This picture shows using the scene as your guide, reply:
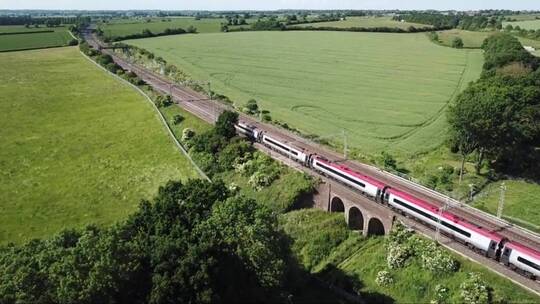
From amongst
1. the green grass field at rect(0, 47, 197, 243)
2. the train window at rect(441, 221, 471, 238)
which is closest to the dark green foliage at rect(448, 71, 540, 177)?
the train window at rect(441, 221, 471, 238)

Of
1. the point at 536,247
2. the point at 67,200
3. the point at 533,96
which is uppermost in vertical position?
the point at 533,96

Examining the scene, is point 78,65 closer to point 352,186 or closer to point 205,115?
point 205,115

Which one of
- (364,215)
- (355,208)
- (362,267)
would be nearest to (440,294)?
(362,267)

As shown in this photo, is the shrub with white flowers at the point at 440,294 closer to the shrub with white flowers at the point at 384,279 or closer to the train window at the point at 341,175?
the shrub with white flowers at the point at 384,279

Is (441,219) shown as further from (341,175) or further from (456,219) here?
(341,175)

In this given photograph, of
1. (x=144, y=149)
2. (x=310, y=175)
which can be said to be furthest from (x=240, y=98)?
(x=310, y=175)
